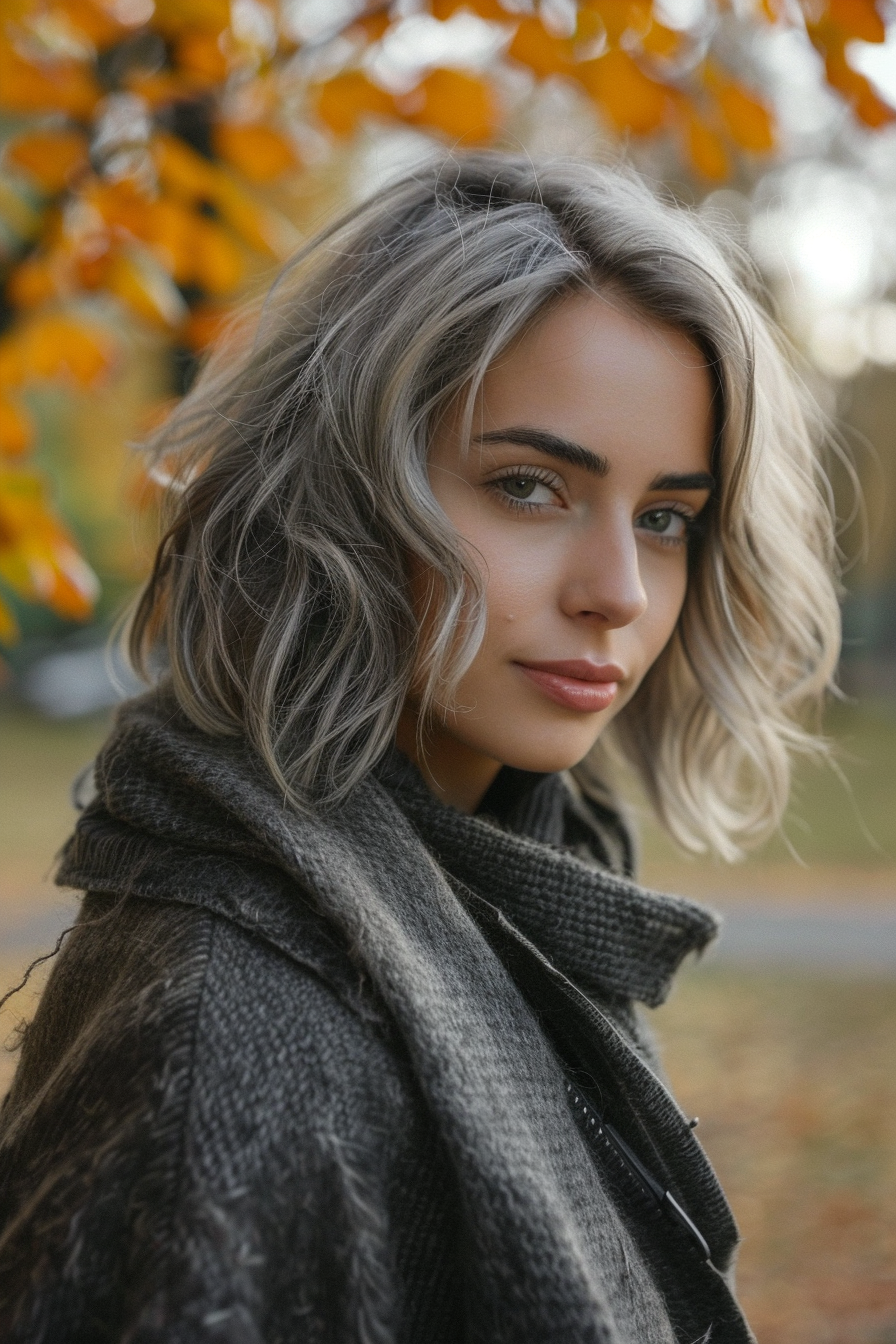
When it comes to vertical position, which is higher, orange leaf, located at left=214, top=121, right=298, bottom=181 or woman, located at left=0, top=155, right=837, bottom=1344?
orange leaf, located at left=214, top=121, right=298, bottom=181

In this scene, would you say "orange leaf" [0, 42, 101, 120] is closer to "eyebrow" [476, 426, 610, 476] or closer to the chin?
"eyebrow" [476, 426, 610, 476]

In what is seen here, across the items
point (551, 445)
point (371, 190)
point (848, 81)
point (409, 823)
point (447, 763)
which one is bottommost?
point (409, 823)

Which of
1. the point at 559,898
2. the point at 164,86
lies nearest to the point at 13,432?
the point at 164,86

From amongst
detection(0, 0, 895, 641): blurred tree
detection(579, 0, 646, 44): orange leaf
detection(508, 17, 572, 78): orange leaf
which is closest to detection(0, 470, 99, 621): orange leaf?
detection(0, 0, 895, 641): blurred tree

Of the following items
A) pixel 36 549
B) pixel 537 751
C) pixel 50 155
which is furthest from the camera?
pixel 50 155

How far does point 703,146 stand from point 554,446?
1.18m

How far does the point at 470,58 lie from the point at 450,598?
1.69 metres

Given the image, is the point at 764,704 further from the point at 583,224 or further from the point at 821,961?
the point at 821,961

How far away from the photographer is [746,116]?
247cm

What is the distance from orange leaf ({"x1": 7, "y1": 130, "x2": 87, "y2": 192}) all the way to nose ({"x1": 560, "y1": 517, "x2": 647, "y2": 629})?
167cm

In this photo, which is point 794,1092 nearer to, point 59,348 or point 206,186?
point 59,348

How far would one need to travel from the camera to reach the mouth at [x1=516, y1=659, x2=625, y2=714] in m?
1.71

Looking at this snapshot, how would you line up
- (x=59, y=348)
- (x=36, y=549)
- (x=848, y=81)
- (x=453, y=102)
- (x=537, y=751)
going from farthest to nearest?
(x=59, y=348), (x=453, y=102), (x=36, y=549), (x=848, y=81), (x=537, y=751)

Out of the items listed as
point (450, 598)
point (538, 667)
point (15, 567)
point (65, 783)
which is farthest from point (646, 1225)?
point (65, 783)
